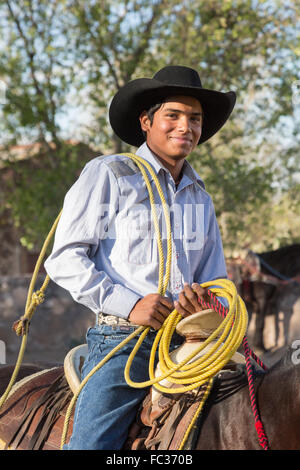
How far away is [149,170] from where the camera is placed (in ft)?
8.12

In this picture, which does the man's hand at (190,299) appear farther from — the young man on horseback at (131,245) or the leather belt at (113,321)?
the leather belt at (113,321)

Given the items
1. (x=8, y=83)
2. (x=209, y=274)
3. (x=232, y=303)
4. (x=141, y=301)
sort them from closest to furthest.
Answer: (x=232, y=303) → (x=141, y=301) → (x=209, y=274) → (x=8, y=83)

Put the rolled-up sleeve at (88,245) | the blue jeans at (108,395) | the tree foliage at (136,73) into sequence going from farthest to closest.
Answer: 1. the tree foliage at (136,73)
2. the rolled-up sleeve at (88,245)
3. the blue jeans at (108,395)

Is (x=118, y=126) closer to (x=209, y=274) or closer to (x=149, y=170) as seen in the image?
(x=149, y=170)

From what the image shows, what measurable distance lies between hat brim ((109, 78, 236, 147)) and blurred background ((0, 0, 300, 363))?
6811mm

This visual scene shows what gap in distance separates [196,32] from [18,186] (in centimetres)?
413

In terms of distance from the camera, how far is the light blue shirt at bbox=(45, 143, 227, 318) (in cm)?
227

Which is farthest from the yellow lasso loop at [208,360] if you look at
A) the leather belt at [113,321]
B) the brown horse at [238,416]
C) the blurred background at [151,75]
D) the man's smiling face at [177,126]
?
the blurred background at [151,75]

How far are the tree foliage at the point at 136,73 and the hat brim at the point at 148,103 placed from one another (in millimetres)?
6735

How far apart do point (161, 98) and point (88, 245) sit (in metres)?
0.74

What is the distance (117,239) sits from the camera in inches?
95.0

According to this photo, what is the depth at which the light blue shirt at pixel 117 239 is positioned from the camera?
227cm

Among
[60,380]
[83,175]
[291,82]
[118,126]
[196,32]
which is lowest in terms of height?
[60,380]

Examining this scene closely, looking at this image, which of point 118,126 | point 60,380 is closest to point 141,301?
point 60,380
